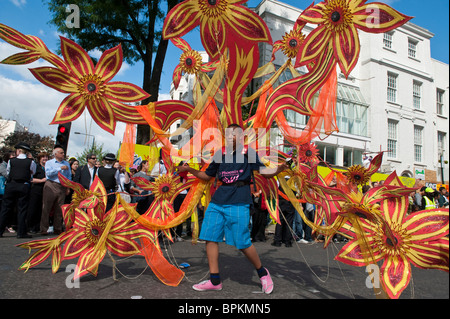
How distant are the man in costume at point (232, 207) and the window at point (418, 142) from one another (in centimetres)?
2431

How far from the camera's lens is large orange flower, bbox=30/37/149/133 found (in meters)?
3.16

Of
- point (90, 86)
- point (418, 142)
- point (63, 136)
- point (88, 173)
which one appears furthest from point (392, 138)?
point (90, 86)

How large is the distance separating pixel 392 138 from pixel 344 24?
73.0ft

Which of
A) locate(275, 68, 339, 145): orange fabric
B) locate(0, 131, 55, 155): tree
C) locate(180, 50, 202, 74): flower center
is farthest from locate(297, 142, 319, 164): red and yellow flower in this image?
locate(0, 131, 55, 155): tree

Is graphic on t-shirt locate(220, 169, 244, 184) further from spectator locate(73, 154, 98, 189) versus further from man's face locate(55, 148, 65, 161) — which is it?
man's face locate(55, 148, 65, 161)

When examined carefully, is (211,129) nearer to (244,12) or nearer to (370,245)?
(244,12)

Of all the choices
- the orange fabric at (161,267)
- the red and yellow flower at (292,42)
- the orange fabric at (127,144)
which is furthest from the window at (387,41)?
the orange fabric at (161,267)

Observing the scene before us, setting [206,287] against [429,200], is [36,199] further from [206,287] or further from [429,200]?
[429,200]

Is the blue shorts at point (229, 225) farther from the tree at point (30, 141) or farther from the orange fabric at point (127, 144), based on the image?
the tree at point (30, 141)

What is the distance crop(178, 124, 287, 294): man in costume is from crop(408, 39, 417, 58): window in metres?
25.6

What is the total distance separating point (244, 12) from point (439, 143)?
86.7ft

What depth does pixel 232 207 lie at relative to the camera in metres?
3.11

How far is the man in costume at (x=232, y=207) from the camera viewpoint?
3094 mm
